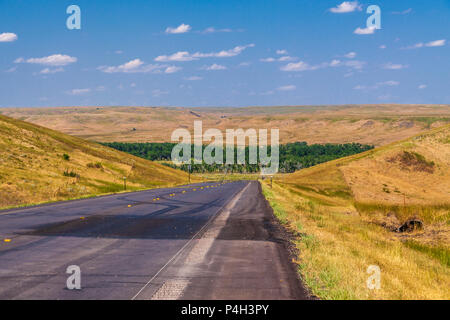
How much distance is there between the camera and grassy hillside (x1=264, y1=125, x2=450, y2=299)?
12.3m

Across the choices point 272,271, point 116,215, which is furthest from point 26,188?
point 272,271

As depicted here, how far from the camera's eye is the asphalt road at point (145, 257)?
34.9 ft

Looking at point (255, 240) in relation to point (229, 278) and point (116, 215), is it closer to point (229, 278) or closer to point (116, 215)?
point (229, 278)

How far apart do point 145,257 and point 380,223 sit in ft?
77.9

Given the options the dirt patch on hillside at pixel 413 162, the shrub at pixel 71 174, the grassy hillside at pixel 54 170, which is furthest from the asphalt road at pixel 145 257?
the dirt patch on hillside at pixel 413 162

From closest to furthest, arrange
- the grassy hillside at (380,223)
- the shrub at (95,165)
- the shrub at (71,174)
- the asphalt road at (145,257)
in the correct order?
the asphalt road at (145,257), the grassy hillside at (380,223), the shrub at (71,174), the shrub at (95,165)

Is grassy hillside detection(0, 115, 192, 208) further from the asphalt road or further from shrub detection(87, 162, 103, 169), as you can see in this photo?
the asphalt road

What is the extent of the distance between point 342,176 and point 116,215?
50.3 m

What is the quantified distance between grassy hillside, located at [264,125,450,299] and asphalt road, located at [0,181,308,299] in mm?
1116

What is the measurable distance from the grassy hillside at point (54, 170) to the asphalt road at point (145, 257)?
642 inches

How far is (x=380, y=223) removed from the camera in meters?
34.5

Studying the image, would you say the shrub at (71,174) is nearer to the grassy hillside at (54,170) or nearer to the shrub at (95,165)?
the grassy hillside at (54,170)

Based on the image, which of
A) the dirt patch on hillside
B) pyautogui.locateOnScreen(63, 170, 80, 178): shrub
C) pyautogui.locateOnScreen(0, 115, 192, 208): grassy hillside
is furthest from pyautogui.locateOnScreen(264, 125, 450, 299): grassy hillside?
pyautogui.locateOnScreen(63, 170, 80, 178): shrub

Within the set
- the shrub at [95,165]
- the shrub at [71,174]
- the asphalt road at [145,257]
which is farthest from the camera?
the shrub at [95,165]
